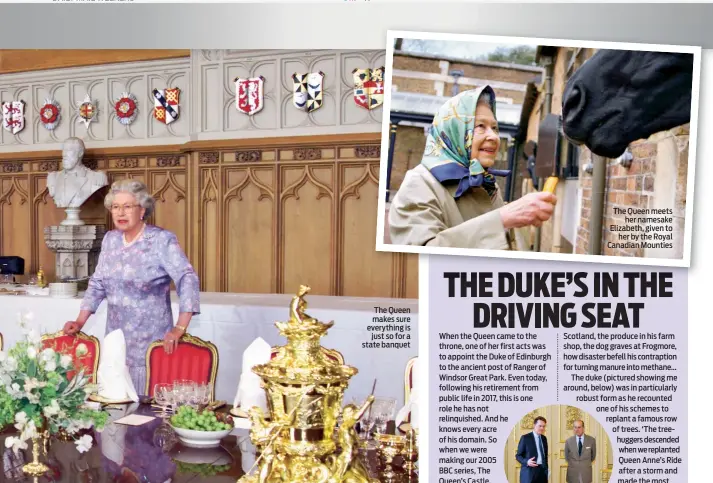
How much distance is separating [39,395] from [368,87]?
261cm

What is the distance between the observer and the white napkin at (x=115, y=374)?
83.9 inches

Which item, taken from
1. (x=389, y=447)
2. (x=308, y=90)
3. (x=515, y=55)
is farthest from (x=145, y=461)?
(x=308, y=90)

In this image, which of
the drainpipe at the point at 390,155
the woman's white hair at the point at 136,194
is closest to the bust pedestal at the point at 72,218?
the woman's white hair at the point at 136,194

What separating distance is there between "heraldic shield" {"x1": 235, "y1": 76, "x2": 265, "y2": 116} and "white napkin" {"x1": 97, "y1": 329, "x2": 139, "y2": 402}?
2.18 metres

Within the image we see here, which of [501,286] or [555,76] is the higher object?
[555,76]

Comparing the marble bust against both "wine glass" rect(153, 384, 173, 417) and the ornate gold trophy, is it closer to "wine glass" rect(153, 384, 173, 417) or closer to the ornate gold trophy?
"wine glass" rect(153, 384, 173, 417)

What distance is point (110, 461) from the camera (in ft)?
5.22

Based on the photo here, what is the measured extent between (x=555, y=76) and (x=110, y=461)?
143 cm

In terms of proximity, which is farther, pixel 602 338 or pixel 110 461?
pixel 602 338

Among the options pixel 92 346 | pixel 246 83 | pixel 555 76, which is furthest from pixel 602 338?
pixel 246 83

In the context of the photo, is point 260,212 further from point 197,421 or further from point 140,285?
point 197,421

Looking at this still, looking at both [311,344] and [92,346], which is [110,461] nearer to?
[311,344]

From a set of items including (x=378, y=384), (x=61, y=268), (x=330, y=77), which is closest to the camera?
(x=378, y=384)

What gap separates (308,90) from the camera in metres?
3.90
